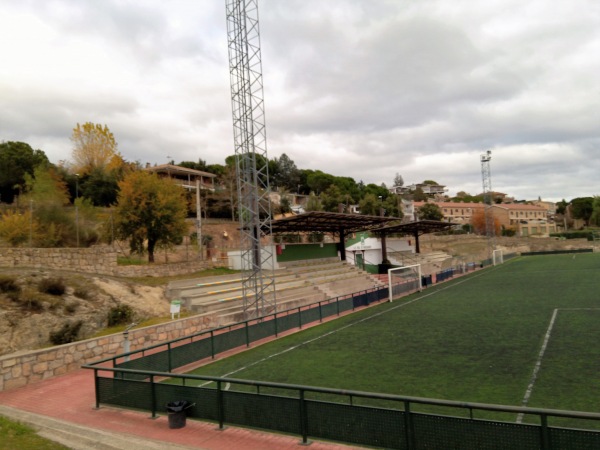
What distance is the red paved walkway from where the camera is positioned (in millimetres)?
7688

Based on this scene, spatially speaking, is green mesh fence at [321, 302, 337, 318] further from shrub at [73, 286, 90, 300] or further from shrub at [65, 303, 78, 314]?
shrub at [65, 303, 78, 314]

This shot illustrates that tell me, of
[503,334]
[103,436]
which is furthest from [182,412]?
[503,334]

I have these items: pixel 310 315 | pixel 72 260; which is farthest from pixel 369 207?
pixel 72 260

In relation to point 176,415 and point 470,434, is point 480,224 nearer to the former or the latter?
point 470,434

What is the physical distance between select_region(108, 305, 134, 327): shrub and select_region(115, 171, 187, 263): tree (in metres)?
11.0

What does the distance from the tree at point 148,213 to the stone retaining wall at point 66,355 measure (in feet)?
41.2

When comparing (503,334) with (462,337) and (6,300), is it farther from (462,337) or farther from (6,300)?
(6,300)

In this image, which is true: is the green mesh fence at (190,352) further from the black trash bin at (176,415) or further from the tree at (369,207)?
the tree at (369,207)

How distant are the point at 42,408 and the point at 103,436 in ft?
10.8

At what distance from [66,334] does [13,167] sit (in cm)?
5055

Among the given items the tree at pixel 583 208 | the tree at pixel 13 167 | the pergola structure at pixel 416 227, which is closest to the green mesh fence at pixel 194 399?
the pergola structure at pixel 416 227

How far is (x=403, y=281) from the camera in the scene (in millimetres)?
32469

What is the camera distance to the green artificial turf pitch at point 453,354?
10258 millimetres

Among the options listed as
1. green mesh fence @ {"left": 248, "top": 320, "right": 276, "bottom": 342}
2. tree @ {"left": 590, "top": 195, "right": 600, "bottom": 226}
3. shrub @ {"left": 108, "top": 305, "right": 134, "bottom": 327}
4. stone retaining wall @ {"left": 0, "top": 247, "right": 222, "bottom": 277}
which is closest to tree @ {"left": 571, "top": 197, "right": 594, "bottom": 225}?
tree @ {"left": 590, "top": 195, "right": 600, "bottom": 226}
